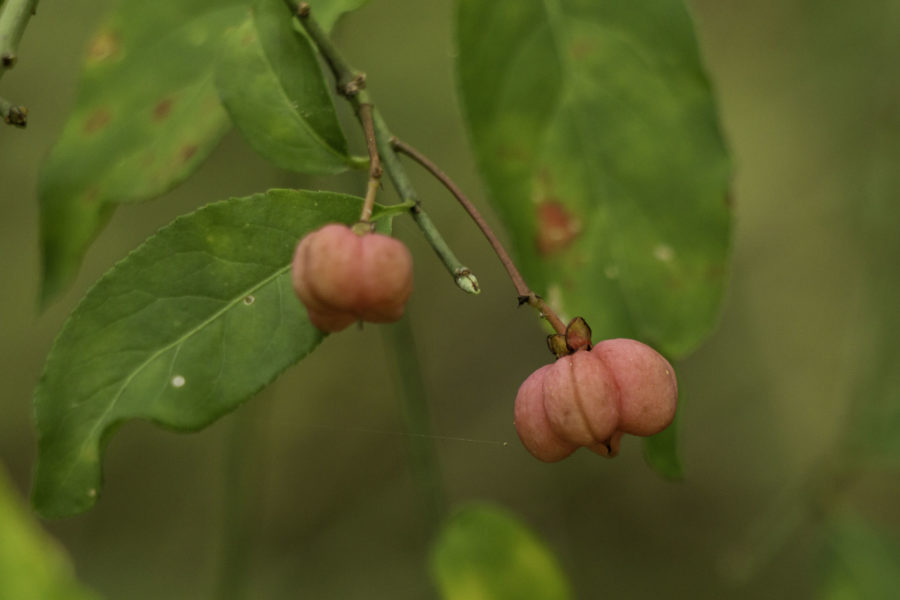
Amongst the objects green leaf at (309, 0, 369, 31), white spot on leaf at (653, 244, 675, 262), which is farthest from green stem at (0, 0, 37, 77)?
white spot on leaf at (653, 244, 675, 262)

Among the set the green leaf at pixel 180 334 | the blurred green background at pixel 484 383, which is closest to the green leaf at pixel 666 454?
the green leaf at pixel 180 334

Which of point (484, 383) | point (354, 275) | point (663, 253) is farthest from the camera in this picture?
point (484, 383)

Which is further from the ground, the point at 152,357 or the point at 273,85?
the point at 273,85

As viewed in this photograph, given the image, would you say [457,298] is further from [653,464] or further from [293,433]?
[653,464]

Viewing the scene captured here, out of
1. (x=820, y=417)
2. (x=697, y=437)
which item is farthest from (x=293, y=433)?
(x=820, y=417)

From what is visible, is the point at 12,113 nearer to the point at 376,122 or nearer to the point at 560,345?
the point at 376,122

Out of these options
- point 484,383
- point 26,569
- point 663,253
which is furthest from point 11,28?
point 484,383

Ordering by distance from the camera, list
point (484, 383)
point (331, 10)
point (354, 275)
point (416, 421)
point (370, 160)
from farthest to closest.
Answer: point (484, 383) → point (416, 421) → point (331, 10) → point (370, 160) → point (354, 275)
